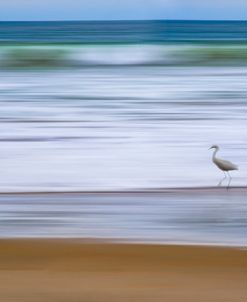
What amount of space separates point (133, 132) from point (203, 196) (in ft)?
17.3

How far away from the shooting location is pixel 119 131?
48.6 ft

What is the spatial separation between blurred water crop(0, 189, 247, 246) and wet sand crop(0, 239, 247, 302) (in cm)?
37

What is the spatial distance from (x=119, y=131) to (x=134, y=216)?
6522 mm

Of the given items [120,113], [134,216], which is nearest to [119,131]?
[120,113]

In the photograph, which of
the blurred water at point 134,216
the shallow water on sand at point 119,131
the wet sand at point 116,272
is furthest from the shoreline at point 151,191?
the wet sand at point 116,272

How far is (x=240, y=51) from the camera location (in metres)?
35.6

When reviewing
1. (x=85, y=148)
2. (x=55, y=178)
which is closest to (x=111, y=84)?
(x=85, y=148)

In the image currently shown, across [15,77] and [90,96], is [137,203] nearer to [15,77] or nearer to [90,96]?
[90,96]

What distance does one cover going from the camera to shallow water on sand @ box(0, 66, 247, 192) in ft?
34.6

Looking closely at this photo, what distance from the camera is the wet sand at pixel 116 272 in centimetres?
558

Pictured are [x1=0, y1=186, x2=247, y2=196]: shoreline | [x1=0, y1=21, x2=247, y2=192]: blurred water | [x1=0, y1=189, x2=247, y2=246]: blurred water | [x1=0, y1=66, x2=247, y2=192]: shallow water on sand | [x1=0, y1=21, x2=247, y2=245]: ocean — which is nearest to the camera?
[x1=0, y1=189, x2=247, y2=246]: blurred water

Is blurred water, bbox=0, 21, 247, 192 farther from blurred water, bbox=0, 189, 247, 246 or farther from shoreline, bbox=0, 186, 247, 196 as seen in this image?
blurred water, bbox=0, 189, 247, 246

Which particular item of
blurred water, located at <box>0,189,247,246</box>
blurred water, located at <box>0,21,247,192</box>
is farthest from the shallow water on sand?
blurred water, located at <box>0,189,247,246</box>

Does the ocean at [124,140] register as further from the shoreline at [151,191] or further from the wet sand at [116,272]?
the wet sand at [116,272]
